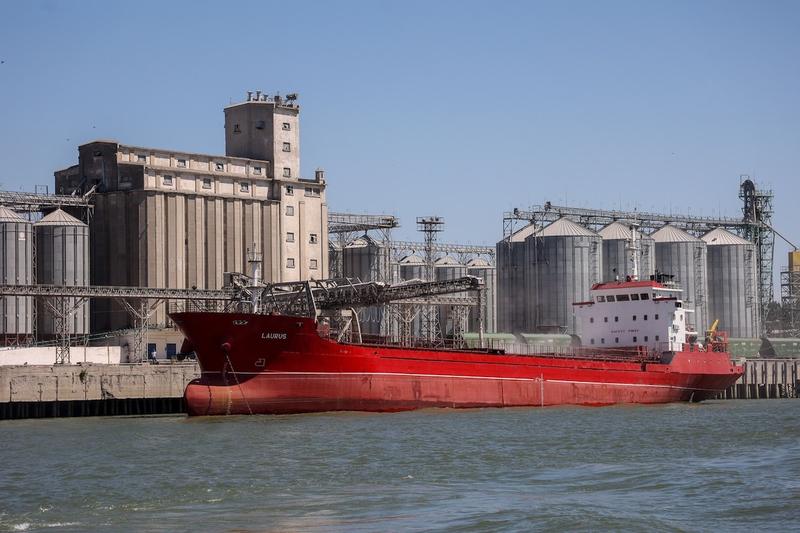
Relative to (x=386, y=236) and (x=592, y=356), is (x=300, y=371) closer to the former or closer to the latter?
(x=592, y=356)

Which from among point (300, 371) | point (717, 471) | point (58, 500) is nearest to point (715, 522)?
point (717, 471)

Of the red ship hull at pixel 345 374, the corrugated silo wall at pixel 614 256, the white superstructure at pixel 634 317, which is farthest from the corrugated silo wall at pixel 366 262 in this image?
the red ship hull at pixel 345 374

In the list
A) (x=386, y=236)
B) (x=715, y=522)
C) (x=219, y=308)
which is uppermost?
(x=386, y=236)

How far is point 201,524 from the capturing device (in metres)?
21.6

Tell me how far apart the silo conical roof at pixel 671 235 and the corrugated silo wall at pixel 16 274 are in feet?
172

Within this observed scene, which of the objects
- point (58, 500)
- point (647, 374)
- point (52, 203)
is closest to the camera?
point (58, 500)

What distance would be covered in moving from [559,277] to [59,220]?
36.7 m

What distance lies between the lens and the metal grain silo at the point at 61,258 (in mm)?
67000

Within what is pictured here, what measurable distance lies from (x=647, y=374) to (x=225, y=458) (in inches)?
1179

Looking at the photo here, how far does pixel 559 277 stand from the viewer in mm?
86438

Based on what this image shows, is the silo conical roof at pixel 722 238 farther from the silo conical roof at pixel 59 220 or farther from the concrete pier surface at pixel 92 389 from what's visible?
the concrete pier surface at pixel 92 389

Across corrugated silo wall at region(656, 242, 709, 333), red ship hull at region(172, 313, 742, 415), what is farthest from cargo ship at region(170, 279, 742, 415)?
corrugated silo wall at region(656, 242, 709, 333)

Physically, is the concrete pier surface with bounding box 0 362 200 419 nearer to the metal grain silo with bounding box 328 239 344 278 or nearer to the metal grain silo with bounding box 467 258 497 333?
the metal grain silo with bounding box 328 239 344 278

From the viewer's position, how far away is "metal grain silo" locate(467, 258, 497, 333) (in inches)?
4098
